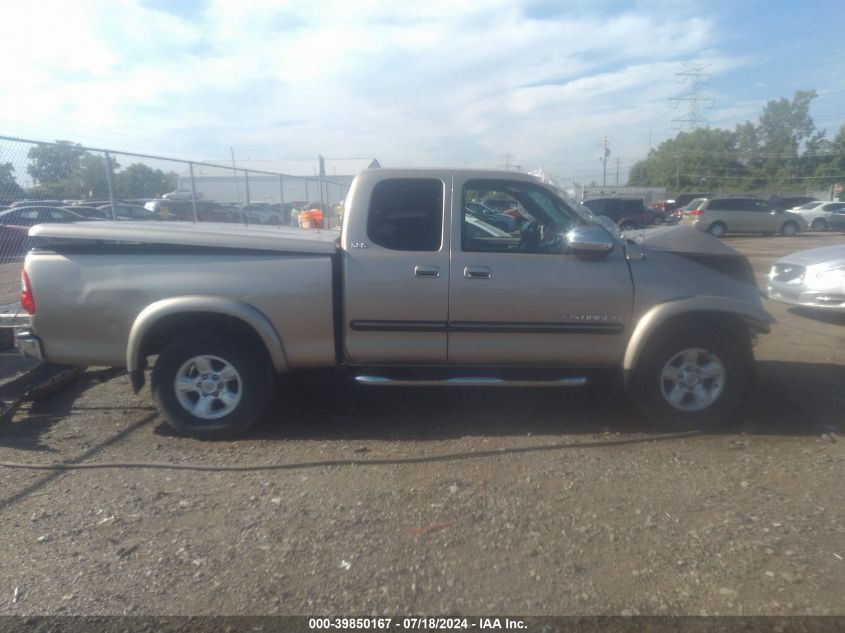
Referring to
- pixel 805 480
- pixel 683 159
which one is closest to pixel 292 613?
pixel 805 480

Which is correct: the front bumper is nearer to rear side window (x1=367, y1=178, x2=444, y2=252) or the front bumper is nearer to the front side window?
rear side window (x1=367, y1=178, x2=444, y2=252)

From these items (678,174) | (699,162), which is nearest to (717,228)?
(678,174)

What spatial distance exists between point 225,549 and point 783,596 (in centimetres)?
261

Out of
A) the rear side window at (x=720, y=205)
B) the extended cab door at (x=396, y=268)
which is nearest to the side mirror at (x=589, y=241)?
the extended cab door at (x=396, y=268)

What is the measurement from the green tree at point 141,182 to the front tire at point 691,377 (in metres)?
9.20

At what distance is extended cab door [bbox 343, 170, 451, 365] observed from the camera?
443 centimetres

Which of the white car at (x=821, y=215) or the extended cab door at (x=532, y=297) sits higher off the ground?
the extended cab door at (x=532, y=297)

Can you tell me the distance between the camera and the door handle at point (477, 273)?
14.6ft

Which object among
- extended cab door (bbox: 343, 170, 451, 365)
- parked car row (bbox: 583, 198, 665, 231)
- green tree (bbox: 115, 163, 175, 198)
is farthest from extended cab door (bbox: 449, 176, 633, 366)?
parked car row (bbox: 583, 198, 665, 231)

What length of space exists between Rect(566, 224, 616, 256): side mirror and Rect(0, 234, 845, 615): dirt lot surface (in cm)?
133

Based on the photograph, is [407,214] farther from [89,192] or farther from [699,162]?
[699,162]

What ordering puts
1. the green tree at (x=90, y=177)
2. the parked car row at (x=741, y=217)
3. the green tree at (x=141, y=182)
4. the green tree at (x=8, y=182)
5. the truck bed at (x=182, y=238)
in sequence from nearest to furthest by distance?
the truck bed at (x=182, y=238) < the green tree at (x=8, y=182) < the green tree at (x=90, y=177) < the green tree at (x=141, y=182) < the parked car row at (x=741, y=217)

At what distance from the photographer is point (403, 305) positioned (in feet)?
14.6

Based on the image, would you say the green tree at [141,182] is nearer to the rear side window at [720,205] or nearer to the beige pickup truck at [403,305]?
the beige pickup truck at [403,305]
